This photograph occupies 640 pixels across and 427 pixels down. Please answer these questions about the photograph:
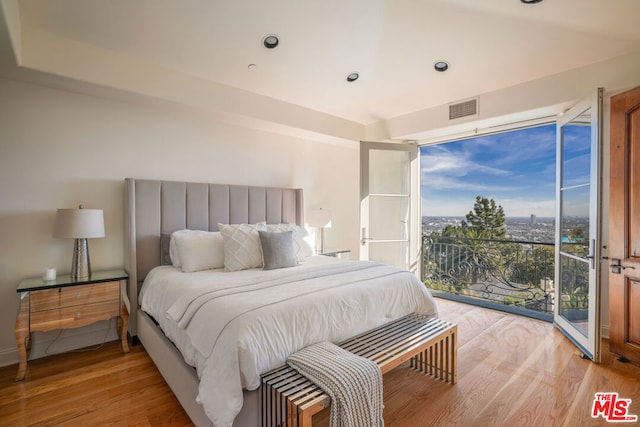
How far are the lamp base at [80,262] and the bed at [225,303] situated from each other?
32cm

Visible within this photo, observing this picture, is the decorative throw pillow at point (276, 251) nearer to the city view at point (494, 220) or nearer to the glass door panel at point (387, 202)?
the glass door panel at point (387, 202)

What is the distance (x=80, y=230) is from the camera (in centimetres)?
239

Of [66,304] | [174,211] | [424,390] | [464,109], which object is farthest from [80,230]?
[464,109]

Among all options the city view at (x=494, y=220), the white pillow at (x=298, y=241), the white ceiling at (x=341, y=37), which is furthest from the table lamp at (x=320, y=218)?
the city view at (x=494, y=220)

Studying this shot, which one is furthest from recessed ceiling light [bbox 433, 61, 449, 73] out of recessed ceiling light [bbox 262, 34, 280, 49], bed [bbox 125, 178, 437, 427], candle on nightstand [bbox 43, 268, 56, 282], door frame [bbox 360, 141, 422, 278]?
candle on nightstand [bbox 43, 268, 56, 282]

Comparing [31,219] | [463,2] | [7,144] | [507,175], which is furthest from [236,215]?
[507,175]

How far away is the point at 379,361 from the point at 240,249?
157 cm

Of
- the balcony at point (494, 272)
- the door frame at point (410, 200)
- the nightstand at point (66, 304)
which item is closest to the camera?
the nightstand at point (66, 304)

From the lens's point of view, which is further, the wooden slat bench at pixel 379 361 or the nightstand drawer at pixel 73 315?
the nightstand drawer at pixel 73 315

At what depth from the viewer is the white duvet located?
1.43m

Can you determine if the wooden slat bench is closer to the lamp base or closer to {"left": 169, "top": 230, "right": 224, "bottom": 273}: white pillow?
{"left": 169, "top": 230, "right": 224, "bottom": 273}: white pillow

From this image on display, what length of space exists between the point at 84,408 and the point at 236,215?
6.82ft

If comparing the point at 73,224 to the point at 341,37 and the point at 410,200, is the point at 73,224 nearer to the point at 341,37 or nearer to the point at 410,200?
the point at 341,37

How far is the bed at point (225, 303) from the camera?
4.79 feet
